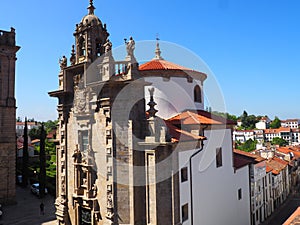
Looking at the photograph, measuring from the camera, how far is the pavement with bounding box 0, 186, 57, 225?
74.3 feet

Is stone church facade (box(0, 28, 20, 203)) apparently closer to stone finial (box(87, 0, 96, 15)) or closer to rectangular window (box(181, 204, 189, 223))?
stone finial (box(87, 0, 96, 15))

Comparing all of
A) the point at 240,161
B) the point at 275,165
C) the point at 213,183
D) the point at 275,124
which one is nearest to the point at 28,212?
the point at 213,183

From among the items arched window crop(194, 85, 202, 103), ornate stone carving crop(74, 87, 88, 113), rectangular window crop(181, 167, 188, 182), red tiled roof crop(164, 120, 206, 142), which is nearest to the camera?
red tiled roof crop(164, 120, 206, 142)

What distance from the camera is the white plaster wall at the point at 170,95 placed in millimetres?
19141

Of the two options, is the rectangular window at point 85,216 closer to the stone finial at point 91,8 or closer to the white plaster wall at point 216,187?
the white plaster wall at point 216,187

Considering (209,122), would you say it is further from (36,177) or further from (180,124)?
(36,177)

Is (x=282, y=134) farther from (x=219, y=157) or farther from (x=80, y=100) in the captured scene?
(x=80, y=100)

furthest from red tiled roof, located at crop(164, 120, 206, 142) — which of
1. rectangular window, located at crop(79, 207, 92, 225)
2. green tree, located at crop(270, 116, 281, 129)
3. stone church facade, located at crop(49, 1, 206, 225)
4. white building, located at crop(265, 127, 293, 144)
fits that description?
green tree, located at crop(270, 116, 281, 129)

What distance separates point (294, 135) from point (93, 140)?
125333mm

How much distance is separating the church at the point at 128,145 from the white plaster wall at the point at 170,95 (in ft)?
0.24

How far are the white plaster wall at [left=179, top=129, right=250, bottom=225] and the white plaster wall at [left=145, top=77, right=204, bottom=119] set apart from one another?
3.10 metres

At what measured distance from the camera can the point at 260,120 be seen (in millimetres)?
159000

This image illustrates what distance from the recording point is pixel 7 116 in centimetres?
2769

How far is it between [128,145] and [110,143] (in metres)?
1.07
